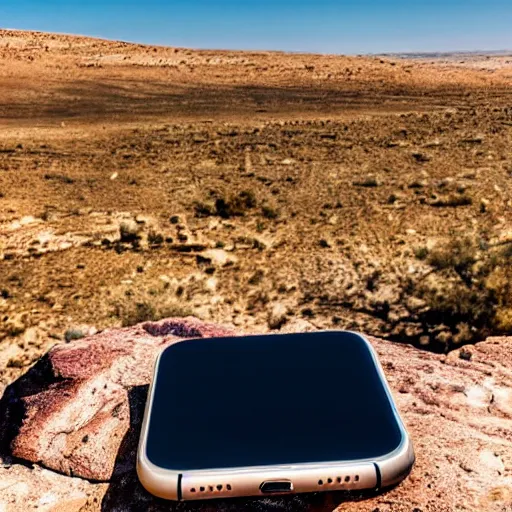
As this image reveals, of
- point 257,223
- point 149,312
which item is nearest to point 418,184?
point 257,223

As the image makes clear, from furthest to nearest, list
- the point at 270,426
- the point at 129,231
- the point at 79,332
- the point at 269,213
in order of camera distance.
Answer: the point at 269,213
the point at 129,231
the point at 79,332
the point at 270,426

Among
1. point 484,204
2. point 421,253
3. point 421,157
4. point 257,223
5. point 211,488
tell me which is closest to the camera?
point 211,488

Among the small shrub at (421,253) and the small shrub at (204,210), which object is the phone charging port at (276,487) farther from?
the small shrub at (204,210)

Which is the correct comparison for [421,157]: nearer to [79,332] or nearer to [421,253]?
[421,253]

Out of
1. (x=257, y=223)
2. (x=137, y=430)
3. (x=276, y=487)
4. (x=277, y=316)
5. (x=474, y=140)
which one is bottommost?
(x=277, y=316)

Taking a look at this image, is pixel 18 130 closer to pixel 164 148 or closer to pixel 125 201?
pixel 164 148

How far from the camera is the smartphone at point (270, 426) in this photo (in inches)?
72.4

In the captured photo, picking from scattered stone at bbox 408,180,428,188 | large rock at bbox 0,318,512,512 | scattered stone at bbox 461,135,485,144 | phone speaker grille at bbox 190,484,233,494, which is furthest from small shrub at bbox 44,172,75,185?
phone speaker grille at bbox 190,484,233,494

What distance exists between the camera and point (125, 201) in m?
12.8

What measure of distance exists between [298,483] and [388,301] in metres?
6.13

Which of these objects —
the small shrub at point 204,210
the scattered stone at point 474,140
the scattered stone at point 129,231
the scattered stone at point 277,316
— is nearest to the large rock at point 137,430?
the scattered stone at point 277,316

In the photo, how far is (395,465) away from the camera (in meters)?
1.89

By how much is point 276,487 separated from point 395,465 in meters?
0.42

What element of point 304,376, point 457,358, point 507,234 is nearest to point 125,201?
point 507,234
